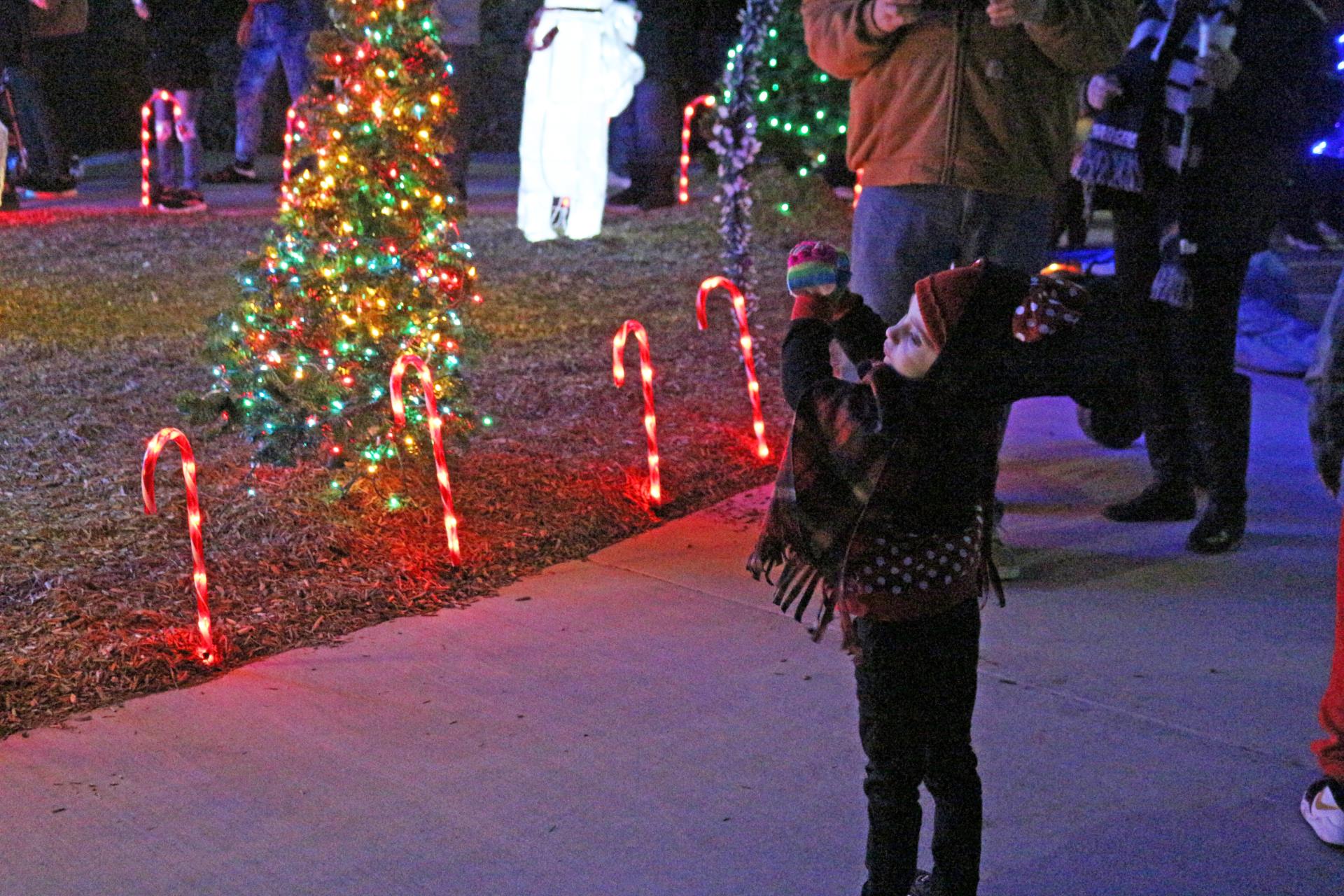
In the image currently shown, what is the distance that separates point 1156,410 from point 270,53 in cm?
1074

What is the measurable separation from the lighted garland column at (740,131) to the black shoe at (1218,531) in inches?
158

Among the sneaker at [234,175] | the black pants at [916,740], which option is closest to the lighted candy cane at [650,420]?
the black pants at [916,740]

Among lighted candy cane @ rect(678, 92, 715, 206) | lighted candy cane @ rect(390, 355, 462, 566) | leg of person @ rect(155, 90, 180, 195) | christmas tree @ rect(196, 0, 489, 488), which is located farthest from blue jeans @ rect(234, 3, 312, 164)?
lighted candy cane @ rect(390, 355, 462, 566)

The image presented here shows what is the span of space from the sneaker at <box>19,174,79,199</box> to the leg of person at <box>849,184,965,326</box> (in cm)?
1175

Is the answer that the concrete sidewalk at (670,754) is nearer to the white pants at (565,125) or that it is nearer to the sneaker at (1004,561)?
the sneaker at (1004,561)

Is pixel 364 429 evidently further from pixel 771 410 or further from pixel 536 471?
pixel 771 410

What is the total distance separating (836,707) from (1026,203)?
6.20 feet

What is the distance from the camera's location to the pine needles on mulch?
469cm

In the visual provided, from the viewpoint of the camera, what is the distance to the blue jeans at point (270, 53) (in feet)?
44.9

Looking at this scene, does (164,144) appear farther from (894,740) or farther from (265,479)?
(894,740)

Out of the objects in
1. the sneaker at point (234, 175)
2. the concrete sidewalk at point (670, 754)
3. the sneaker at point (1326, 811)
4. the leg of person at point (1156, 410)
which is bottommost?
the concrete sidewalk at point (670, 754)

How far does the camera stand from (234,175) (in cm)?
1585

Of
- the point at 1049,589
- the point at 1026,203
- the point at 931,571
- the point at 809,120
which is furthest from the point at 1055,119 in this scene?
the point at 809,120

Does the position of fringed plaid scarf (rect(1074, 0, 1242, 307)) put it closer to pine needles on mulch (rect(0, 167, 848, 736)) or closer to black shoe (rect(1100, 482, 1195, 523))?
Answer: black shoe (rect(1100, 482, 1195, 523))
